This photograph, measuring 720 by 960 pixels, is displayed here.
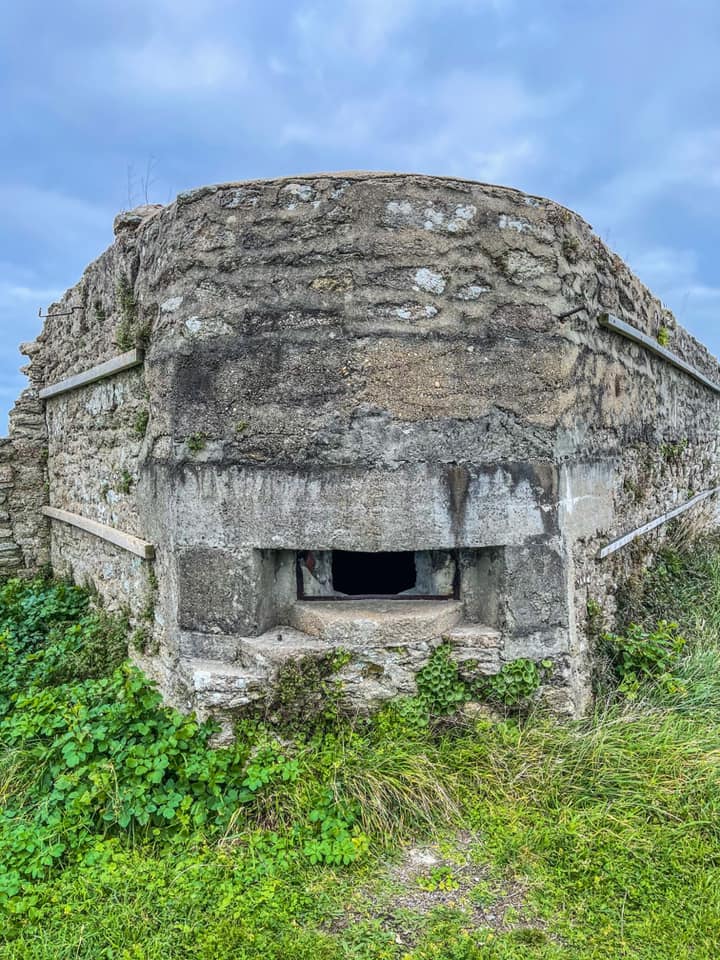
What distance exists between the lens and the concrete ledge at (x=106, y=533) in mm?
4267

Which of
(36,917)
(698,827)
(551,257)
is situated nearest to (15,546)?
(36,917)

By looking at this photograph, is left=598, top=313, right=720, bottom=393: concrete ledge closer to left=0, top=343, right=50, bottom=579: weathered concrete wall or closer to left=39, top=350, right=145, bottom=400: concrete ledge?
left=39, top=350, right=145, bottom=400: concrete ledge

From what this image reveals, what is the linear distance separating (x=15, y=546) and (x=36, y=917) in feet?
17.0

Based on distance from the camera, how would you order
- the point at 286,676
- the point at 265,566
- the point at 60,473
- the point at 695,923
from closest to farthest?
the point at 695,923 < the point at 286,676 < the point at 265,566 < the point at 60,473

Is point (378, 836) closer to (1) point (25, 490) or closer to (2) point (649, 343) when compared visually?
(2) point (649, 343)

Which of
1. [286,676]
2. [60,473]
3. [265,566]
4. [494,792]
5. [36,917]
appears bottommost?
[36,917]

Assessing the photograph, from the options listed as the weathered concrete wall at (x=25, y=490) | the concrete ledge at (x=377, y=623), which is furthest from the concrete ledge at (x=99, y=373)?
the concrete ledge at (x=377, y=623)

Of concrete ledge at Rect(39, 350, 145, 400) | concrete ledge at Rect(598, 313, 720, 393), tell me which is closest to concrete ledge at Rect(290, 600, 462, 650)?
concrete ledge at Rect(39, 350, 145, 400)

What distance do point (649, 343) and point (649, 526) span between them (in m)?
1.56

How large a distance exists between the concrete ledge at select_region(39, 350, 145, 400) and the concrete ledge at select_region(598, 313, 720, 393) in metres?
3.13

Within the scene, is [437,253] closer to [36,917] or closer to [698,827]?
[698,827]

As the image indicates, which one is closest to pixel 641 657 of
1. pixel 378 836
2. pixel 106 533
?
pixel 378 836

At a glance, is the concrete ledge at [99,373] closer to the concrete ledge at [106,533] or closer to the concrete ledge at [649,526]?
the concrete ledge at [106,533]

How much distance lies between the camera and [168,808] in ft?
10.4
